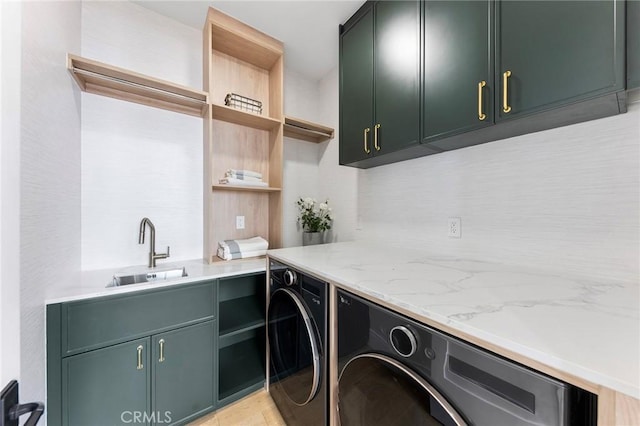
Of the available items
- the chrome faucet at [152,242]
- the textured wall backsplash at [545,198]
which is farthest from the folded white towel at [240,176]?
the textured wall backsplash at [545,198]

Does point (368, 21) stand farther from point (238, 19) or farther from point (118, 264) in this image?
point (118, 264)

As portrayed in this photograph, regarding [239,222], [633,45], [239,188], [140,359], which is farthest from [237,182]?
[633,45]

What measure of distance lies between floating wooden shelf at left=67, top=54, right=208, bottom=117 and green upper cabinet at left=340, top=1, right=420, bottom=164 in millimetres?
1047

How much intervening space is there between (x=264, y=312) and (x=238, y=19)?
7.10ft

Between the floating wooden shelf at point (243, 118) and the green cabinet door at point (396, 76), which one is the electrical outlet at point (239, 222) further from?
the green cabinet door at point (396, 76)

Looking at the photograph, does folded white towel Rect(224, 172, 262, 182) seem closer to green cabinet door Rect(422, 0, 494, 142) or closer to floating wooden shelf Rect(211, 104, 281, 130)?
floating wooden shelf Rect(211, 104, 281, 130)

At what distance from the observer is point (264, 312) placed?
1703 millimetres

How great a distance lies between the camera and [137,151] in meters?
1.68

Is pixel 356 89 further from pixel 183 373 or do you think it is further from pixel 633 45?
pixel 183 373

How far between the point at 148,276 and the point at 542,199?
7.33 feet

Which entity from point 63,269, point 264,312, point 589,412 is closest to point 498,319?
point 589,412

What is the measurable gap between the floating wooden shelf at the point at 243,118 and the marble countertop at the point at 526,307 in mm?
1319

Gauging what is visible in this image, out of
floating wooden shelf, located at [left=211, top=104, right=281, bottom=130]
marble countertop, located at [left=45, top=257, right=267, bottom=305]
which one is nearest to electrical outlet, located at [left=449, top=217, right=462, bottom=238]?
marble countertop, located at [left=45, top=257, right=267, bottom=305]

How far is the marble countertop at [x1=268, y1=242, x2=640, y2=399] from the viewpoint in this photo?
416mm
